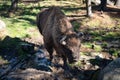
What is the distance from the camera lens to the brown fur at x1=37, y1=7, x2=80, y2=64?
9.85 m

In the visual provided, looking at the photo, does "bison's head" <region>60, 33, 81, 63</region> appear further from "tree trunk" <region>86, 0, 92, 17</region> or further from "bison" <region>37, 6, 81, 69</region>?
"tree trunk" <region>86, 0, 92, 17</region>

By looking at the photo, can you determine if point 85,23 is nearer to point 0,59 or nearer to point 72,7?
point 72,7

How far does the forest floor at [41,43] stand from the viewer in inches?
432

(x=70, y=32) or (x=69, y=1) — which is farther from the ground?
(x=70, y=32)

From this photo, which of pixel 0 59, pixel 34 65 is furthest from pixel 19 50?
pixel 34 65

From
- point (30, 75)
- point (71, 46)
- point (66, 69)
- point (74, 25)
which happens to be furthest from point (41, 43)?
point (30, 75)

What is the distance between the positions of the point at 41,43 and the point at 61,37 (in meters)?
4.46

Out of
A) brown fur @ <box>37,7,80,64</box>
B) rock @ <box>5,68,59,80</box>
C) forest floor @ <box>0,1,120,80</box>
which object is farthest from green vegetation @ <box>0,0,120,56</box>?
rock @ <box>5,68,59,80</box>

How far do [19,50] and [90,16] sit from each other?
7.22 meters

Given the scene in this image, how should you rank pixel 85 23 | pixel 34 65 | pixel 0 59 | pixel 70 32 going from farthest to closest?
pixel 85 23 → pixel 0 59 → pixel 34 65 → pixel 70 32

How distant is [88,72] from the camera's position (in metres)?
11.6

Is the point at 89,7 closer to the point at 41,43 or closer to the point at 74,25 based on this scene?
the point at 74,25

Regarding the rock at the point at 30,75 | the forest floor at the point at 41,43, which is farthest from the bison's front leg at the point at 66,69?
the rock at the point at 30,75

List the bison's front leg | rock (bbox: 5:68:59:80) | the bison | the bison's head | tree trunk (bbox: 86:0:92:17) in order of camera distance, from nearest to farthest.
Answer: rock (bbox: 5:68:59:80), the bison's head, the bison, the bison's front leg, tree trunk (bbox: 86:0:92:17)
